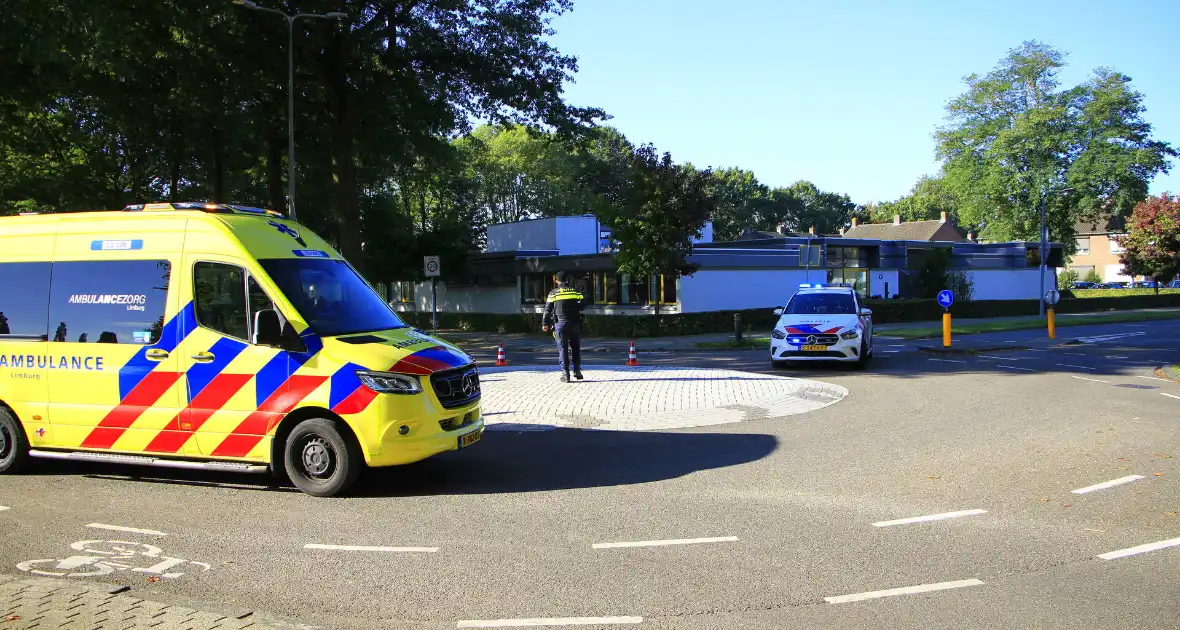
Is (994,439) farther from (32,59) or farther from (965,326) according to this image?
(965,326)

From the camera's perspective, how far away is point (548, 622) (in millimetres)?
4559

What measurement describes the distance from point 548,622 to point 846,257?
42.3 metres

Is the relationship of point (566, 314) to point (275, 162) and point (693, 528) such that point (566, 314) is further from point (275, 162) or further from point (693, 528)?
point (275, 162)

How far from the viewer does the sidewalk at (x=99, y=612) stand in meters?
4.50

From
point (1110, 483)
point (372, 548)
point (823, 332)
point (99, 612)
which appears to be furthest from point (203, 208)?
point (823, 332)

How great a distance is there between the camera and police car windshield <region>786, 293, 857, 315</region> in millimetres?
19609

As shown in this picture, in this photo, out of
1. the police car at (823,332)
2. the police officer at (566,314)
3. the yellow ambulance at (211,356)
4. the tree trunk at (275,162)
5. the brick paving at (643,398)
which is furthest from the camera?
the tree trunk at (275,162)

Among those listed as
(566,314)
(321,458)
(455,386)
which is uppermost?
(566,314)

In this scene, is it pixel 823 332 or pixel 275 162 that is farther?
pixel 275 162

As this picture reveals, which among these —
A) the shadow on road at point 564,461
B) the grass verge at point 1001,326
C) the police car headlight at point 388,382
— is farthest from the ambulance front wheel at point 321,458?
the grass verge at point 1001,326

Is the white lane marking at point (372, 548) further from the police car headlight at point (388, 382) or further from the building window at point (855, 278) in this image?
the building window at point (855, 278)

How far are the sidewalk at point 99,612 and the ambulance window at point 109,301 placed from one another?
3378 mm

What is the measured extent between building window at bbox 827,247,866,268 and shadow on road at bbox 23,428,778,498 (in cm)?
3317

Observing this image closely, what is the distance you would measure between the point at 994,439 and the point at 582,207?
5817 cm
